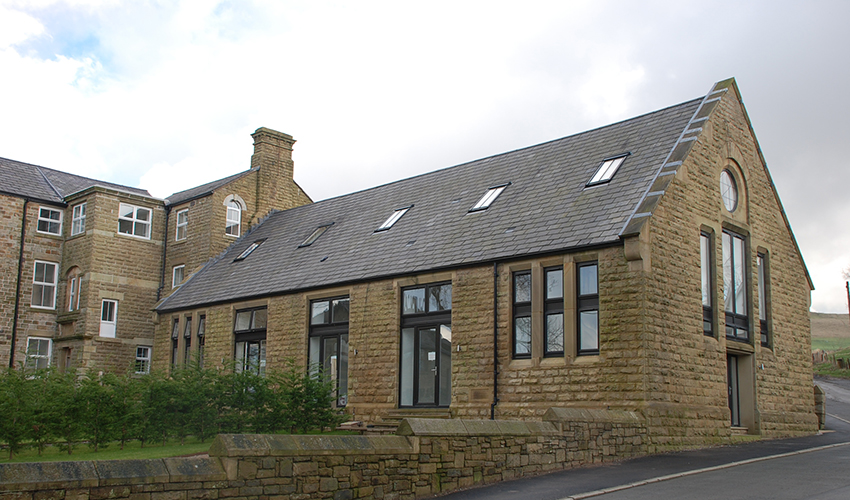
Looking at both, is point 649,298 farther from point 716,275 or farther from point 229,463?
point 229,463

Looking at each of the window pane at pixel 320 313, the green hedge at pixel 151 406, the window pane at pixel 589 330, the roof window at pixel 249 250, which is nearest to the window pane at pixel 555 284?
the window pane at pixel 589 330

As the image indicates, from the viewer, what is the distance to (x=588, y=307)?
1616 cm

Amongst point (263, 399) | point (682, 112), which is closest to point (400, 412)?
point (263, 399)

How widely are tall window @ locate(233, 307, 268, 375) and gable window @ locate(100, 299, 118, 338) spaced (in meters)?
6.64

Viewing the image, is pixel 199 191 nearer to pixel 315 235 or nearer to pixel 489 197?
pixel 315 235

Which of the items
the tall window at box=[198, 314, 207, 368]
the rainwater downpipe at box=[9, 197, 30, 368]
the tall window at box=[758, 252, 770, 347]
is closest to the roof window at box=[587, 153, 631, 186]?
the tall window at box=[758, 252, 770, 347]

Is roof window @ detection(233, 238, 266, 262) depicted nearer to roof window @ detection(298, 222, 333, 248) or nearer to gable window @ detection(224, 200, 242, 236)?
gable window @ detection(224, 200, 242, 236)

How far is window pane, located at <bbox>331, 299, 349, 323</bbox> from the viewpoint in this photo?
69.7 ft

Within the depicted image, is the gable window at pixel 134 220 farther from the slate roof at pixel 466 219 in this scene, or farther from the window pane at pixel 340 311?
the window pane at pixel 340 311

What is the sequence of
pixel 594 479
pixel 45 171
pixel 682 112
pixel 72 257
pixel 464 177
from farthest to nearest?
pixel 45 171 < pixel 72 257 < pixel 464 177 < pixel 682 112 < pixel 594 479

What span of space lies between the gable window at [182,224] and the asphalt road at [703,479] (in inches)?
852

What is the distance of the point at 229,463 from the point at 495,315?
9440 mm

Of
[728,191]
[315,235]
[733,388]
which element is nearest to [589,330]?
[733,388]

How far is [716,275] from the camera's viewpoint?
58.2 ft
